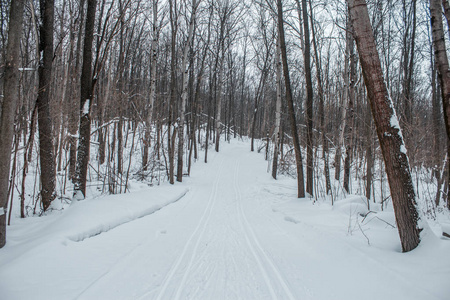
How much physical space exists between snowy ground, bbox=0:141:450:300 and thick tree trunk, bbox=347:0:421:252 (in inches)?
12.2

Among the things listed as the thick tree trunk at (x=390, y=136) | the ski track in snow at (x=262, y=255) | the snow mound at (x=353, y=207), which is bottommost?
the ski track in snow at (x=262, y=255)

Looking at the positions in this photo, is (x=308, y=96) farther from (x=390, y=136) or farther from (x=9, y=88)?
(x=9, y=88)

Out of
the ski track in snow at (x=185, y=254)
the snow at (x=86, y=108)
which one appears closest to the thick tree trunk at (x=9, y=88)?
the ski track in snow at (x=185, y=254)

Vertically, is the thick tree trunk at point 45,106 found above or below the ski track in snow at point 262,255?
above

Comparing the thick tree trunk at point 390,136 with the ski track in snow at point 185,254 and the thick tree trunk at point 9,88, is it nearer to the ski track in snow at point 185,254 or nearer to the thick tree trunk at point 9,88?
the ski track in snow at point 185,254

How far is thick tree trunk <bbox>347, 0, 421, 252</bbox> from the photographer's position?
374 centimetres

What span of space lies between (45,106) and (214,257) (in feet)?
17.9

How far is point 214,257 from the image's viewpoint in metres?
4.28

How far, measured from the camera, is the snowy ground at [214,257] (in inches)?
121

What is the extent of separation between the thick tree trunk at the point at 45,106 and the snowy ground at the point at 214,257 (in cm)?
107

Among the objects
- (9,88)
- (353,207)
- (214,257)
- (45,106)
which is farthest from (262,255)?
(45,106)

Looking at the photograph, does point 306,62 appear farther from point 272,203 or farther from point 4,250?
point 4,250

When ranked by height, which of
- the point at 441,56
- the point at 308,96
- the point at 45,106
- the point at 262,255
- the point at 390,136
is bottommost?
the point at 262,255

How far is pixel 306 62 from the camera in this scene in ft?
30.2
